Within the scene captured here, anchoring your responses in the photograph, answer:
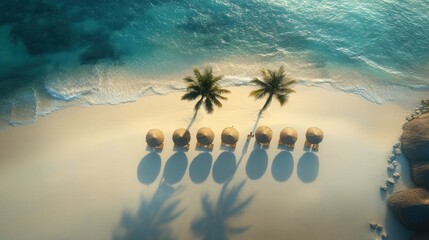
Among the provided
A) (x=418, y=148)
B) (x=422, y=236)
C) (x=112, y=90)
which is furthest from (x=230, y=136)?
(x=422, y=236)

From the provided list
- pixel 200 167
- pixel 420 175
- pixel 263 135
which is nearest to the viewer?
pixel 420 175

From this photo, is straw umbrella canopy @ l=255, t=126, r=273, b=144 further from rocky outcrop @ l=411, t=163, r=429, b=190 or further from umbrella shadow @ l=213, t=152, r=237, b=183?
rocky outcrop @ l=411, t=163, r=429, b=190

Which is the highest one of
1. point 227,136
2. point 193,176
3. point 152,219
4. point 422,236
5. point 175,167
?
point 227,136

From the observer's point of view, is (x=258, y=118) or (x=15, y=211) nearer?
(x=15, y=211)

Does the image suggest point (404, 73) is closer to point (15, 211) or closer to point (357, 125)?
point (357, 125)

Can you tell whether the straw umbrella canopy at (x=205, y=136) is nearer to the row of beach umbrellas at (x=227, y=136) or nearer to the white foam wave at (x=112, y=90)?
the row of beach umbrellas at (x=227, y=136)

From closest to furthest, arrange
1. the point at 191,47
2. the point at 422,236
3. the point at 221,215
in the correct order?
the point at 422,236 → the point at 221,215 → the point at 191,47

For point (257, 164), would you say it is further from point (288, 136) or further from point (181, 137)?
point (181, 137)

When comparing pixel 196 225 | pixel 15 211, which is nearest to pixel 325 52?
pixel 196 225

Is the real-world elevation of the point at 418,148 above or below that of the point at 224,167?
above
